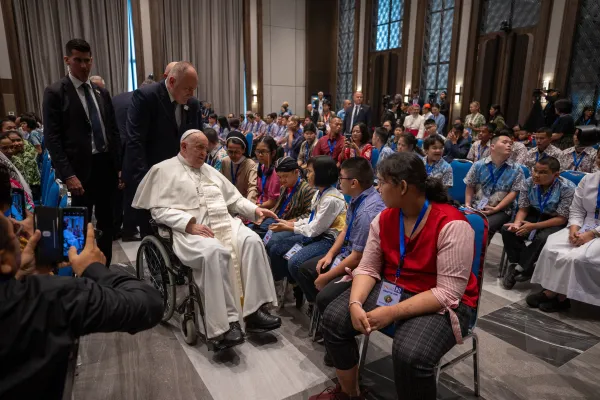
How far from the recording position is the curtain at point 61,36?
10.7m

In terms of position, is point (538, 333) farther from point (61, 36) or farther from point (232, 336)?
point (61, 36)

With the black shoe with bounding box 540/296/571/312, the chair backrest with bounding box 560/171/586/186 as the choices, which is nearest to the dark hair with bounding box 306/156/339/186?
the black shoe with bounding box 540/296/571/312

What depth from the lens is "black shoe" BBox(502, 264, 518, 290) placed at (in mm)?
3088

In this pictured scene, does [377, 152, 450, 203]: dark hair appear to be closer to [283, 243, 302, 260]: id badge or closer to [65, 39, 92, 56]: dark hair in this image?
[283, 243, 302, 260]: id badge

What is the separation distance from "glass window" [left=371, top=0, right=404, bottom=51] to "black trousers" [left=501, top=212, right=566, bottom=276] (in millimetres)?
10128

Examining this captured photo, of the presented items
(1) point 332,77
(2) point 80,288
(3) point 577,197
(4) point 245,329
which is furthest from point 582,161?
(1) point 332,77

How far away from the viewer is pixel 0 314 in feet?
2.69

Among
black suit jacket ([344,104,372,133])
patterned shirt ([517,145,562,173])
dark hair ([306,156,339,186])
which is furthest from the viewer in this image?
black suit jacket ([344,104,372,133])

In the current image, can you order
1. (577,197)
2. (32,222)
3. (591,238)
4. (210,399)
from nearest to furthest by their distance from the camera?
(32,222) → (210,399) → (591,238) → (577,197)

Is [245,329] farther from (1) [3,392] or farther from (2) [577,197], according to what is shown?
(2) [577,197]

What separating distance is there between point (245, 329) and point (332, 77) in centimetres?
1347

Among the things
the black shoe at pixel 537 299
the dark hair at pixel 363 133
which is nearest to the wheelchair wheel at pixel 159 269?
the black shoe at pixel 537 299

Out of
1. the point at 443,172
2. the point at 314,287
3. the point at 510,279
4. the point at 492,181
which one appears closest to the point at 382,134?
the point at 443,172

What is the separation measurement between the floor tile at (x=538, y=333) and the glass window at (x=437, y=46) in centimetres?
840
